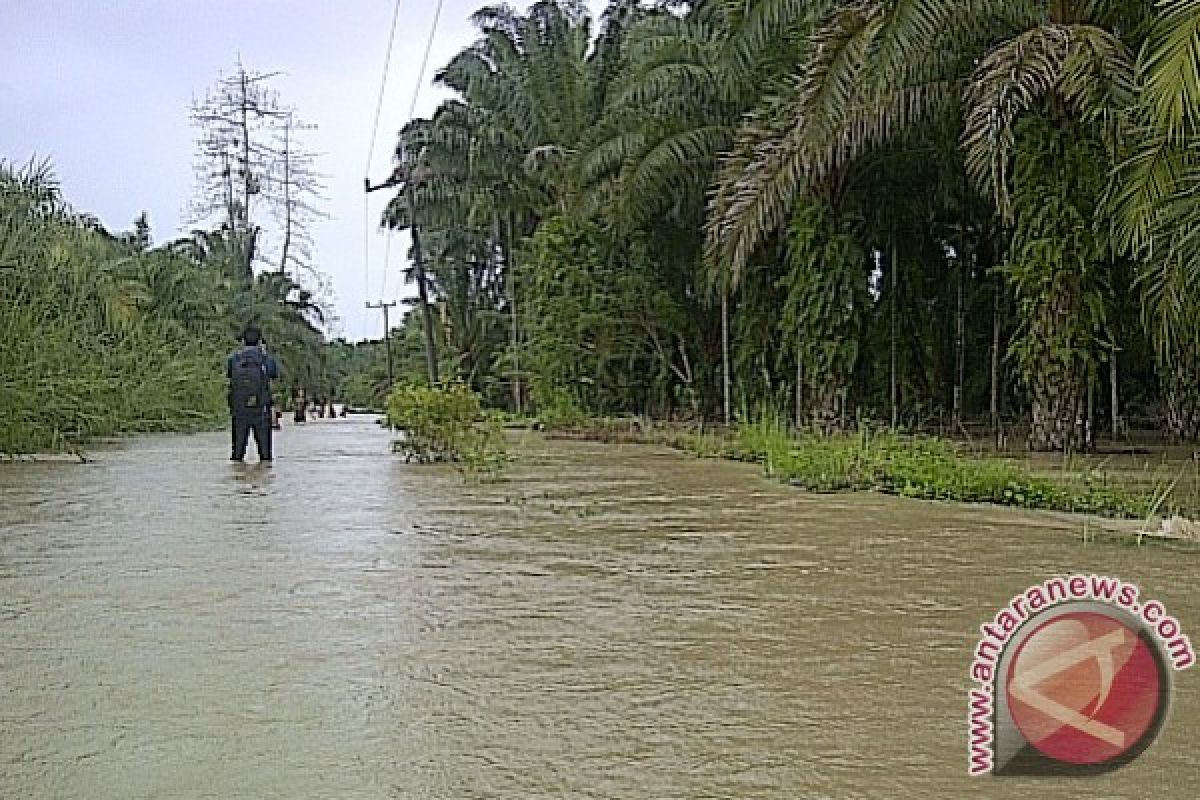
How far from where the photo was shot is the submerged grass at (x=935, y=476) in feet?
32.4

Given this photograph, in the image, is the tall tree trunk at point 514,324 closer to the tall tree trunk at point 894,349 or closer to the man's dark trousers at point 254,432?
the tall tree trunk at point 894,349

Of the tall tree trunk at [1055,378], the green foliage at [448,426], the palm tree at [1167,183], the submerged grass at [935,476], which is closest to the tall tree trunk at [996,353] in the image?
the tall tree trunk at [1055,378]

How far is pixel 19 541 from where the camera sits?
8.43 m

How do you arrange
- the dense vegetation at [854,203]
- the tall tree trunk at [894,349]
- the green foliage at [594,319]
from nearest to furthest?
the dense vegetation at [854,203] < the tall tree trunk at [894,349] < the green foliage at [594,319]

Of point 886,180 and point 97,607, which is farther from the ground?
point 886,180

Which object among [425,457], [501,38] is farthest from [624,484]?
[501,38]

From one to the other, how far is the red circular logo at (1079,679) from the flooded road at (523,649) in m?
0.62

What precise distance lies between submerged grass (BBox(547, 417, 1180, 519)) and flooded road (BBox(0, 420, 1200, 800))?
86cm

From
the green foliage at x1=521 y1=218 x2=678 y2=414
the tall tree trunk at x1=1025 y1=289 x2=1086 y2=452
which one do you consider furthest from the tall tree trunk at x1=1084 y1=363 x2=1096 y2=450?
the green foliage at x1=521 y1=218 x2=678 y2=414

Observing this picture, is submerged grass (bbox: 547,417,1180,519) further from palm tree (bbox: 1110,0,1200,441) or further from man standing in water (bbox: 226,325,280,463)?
man standing in water (bbox: 226,325,280,463)

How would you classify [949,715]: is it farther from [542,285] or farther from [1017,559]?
[542,285]

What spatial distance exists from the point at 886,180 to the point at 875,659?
49.6 ft

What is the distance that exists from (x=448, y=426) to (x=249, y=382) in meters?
2.28

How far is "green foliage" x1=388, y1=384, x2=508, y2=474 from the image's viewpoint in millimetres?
15406
